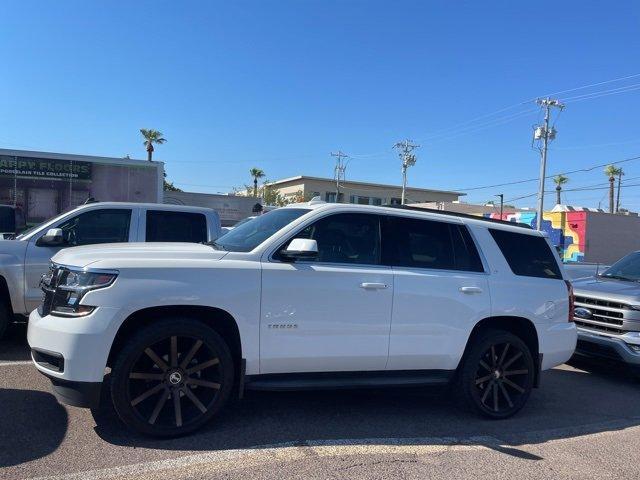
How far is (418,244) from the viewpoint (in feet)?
16.9

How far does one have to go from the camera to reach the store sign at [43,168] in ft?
61.9

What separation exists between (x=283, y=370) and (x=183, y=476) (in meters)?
1.14

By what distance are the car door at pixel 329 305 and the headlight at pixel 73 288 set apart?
1206 millimetres

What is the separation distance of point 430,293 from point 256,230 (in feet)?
5.48

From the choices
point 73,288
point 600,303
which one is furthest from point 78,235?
point 600,303

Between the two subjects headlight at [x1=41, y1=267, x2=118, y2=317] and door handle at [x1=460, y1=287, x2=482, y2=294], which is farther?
door handle at [x1=460, y1=287, x2=482, y2=294]

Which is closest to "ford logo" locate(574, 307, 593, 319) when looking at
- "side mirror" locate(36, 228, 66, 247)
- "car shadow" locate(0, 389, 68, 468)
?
"car shadow" locate(0, 389, 68, 468)

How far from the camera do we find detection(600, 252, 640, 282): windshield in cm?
835

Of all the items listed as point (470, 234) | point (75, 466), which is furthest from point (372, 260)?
point (75, 466)

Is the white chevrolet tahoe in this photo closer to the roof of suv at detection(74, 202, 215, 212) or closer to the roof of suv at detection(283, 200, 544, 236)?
the roof of suv at detection(283, 200, 544, 236)

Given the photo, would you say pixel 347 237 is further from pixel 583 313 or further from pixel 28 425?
pixel 583 313

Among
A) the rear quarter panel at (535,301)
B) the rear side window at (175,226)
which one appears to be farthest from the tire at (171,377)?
the rear side window at (175,226)

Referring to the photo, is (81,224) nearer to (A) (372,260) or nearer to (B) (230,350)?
(B) (230,350)

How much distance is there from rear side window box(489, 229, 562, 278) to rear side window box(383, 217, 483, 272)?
42 cm
